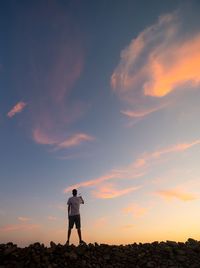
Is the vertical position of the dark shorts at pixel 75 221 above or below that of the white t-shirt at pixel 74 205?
below

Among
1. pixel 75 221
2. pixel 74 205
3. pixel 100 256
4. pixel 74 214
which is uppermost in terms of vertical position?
pixel 74 205

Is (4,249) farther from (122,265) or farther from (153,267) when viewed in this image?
(153,267)

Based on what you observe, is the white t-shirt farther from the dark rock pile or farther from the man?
the dark rock pile

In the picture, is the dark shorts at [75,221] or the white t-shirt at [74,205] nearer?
the dark shorts at [75,221]

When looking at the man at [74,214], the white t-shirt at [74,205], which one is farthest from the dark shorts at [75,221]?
the white t-shirt at [74,205]

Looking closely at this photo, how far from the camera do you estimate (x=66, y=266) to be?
16281 millimetres

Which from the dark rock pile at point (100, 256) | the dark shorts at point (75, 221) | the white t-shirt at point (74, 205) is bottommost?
the dark rock pile at point (100, 256)

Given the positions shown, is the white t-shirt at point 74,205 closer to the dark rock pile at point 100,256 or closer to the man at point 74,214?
the man at point 74,214

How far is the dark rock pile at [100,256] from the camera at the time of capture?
16.4m

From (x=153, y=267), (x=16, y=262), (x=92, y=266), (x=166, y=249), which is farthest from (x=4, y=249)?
(x=166, y=249)

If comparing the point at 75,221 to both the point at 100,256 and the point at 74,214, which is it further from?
the point at 100,256

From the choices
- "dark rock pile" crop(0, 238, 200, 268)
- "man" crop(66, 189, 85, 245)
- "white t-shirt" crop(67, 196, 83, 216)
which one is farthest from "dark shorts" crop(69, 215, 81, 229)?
"dark rock pile" crop(0, 238, 200, 268)

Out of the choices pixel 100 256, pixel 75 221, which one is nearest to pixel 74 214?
pixel 75 221

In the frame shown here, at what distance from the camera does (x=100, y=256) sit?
1759 centimetres
